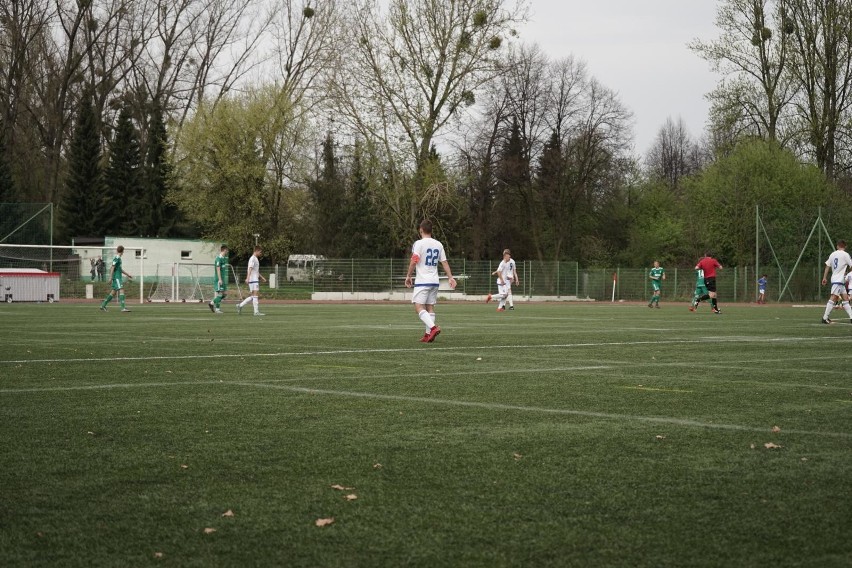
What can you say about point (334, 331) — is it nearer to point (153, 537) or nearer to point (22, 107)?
point (153, 537)

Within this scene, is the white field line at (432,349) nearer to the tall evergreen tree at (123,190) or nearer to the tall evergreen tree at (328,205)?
the tall evergreen tree at (328,205)

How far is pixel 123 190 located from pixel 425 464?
73.3 meters

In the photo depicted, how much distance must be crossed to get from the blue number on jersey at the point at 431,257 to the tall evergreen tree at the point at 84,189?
187 feet

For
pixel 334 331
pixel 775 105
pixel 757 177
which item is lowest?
pixel 334 331

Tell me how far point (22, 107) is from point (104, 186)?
7.50m

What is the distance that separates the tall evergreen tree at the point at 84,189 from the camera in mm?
70562

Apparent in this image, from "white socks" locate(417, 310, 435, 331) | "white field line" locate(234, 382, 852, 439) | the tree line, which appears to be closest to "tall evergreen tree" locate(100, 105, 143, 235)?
the tree line

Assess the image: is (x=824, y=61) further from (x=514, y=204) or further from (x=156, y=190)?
(x=156, y=190)

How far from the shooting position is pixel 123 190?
75.9 meters

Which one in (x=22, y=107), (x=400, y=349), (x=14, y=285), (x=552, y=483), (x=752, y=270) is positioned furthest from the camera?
(x=22, y=107)

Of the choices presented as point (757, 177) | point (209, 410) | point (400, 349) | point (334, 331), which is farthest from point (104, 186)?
point (209, 410)

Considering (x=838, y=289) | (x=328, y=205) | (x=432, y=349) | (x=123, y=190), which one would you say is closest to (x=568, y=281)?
(x=328, y=205)

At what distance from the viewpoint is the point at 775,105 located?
62375mm

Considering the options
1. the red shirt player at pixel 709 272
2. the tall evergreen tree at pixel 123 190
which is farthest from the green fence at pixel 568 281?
the tall evergreen tree at pixel 123 190
